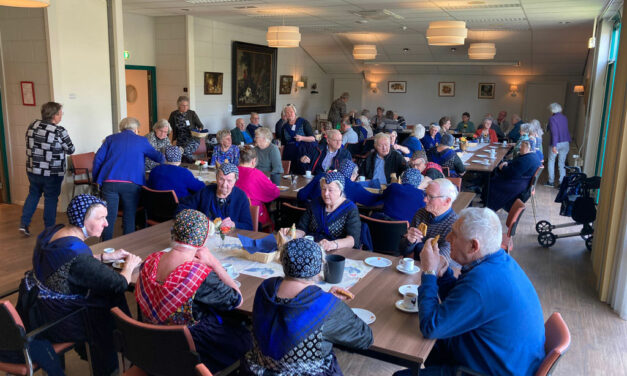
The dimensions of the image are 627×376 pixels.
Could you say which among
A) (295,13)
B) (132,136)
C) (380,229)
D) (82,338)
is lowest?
(82,338)

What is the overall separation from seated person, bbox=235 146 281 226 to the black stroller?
3.51 m

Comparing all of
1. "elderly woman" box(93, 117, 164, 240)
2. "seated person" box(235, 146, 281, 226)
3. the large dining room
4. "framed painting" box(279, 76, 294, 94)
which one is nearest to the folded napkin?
the large dining room

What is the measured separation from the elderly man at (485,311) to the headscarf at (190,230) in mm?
1120

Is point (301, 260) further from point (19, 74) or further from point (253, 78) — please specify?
point (253, 78)

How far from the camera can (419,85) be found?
17297mm

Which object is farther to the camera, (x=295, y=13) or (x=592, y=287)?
(x=295, y=13)

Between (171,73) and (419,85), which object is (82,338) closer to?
(171,73)

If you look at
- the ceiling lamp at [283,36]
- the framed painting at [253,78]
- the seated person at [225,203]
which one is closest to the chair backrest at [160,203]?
the seated person at [225,203]

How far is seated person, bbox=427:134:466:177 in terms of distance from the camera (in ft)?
23.4

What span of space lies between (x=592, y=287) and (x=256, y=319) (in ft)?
14.2

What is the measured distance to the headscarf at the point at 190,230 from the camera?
2.49 m

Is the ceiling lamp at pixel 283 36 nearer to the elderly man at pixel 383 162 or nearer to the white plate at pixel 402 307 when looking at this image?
the elderly man at pixel 383 162

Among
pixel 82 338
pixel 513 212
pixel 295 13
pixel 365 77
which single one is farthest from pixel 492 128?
pixel 82 338

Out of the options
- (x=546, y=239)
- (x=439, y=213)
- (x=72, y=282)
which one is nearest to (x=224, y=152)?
(x=439, y=213)
